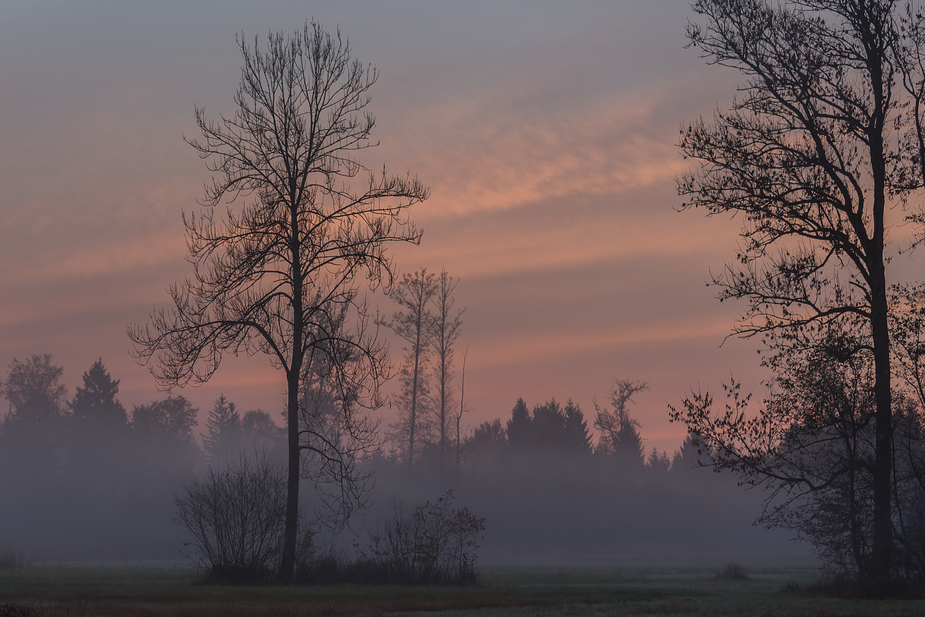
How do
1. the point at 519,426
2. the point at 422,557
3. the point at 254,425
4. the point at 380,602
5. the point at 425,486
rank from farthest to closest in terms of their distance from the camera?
the point at 254,425
the point at 519,426
the point at 425,486
the point at 422,557
the point at 380,602

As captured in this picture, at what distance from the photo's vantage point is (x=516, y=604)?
16516 millimetres

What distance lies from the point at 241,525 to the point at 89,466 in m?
73.3

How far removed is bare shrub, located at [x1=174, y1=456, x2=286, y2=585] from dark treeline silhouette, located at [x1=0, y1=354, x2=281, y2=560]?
4841 cm

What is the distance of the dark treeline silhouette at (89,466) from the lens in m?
73.3

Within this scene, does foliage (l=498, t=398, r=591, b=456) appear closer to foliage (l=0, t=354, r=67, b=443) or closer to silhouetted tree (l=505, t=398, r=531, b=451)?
silhouetted tree (l=505, t=398, r=531, b=451)

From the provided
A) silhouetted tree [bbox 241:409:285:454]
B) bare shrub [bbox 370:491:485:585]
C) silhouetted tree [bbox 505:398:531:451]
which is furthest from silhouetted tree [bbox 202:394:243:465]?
bare shrub [bbox 370:491:485:585]

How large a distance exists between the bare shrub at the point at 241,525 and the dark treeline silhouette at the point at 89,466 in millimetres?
48407

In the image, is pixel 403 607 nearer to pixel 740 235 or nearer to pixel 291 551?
pixel 291 551

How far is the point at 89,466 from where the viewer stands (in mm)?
84750

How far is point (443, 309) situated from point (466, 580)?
4328 centimetres

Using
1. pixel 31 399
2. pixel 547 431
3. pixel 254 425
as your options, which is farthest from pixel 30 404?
pixel 547 431

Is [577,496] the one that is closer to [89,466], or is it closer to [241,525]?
[89,466]

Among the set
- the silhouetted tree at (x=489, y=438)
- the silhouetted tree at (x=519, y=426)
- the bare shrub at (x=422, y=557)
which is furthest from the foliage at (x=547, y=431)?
the bare shrub at (x=422, y=557)

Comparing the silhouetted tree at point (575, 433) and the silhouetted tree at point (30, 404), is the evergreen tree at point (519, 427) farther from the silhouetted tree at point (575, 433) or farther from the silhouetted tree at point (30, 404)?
the silhouetted tree at point (30, 404)
